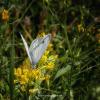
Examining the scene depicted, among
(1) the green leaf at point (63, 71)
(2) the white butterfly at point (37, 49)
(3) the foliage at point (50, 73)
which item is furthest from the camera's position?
(1) the green leaf at point (63, 71)

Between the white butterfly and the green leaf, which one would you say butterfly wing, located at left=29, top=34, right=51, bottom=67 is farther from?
the green leaf

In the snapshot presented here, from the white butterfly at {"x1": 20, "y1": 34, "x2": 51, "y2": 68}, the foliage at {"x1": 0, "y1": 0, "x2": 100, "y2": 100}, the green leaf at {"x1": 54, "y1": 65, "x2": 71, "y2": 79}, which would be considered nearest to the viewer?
the white butterfly at {"x1": 20, "y1": 34, "x2": 51, "y2": 68}

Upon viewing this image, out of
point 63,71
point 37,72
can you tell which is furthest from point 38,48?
point 63,71

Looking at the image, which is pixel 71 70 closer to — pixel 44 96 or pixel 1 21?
pixel 44 96

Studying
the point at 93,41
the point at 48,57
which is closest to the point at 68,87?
the point at 48,57

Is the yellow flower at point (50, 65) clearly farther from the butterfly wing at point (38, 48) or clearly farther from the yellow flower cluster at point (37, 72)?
the butterfly wing at point (38, 48)

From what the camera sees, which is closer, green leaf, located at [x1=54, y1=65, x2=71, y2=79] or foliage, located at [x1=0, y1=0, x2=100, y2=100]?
foliage, located at [x1=0, y1=0, x2=100, y2=100]

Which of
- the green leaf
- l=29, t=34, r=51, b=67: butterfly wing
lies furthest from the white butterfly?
the green leaf

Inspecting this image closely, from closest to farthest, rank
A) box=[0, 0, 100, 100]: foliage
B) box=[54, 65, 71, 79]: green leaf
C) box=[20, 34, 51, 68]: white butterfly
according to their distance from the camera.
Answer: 1. box=[20, 34, 51, 68]: white butterfly
2. box=[0, 0, 100, 100]: foliage
3. box=[54, 65, 71, 79]: green leaf

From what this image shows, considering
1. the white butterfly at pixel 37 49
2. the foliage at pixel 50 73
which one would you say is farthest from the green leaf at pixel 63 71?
the white butterfly at pixel 37 49
